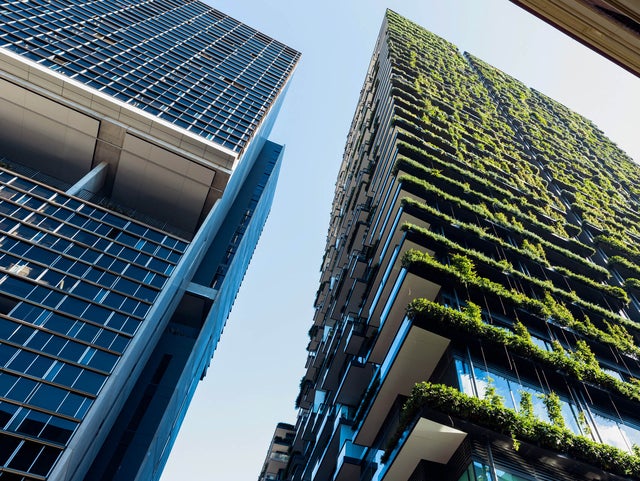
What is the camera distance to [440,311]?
16.2m

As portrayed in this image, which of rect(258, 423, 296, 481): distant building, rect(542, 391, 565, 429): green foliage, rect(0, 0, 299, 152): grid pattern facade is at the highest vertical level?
rect(542, 391, 565, 429): green foliage

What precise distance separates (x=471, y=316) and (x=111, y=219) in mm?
35800

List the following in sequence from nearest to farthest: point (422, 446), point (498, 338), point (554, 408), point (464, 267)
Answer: point (422, 446) → point (554, 408) → point (498, 338) → point (464, 267)

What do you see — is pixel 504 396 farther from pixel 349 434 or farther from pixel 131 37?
pixel 131 37

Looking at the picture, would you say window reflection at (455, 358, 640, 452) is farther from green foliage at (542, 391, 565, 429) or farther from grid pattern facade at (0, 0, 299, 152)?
grid pattern facade at (0, 0, 299, 152)

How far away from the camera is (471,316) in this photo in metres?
16.7

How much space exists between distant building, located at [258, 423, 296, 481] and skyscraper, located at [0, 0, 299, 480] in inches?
445

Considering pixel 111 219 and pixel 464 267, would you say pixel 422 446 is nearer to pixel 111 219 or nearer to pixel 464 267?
pixel 464 267

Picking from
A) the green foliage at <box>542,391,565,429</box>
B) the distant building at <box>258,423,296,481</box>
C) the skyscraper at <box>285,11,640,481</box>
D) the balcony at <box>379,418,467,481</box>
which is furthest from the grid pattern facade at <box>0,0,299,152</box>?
the green foliage at <box>542,391,565,429</box>

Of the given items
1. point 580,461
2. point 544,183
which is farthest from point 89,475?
point 544,183

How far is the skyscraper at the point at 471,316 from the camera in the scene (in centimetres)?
1291

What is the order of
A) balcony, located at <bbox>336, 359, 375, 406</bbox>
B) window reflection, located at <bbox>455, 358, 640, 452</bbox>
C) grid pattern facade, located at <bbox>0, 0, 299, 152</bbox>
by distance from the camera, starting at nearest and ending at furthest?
1. window reflection, located at <bbox>455, 358, 640, 452</bbox>
2. balcony, located at <bbox>336, 359, 375, 406</bbox>
3. grid pattern facade, located at <bbox>0, 0, 299, 152</bbox>

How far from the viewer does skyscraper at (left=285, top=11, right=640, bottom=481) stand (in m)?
12.9

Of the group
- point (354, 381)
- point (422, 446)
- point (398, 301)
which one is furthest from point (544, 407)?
point (354, 381)
